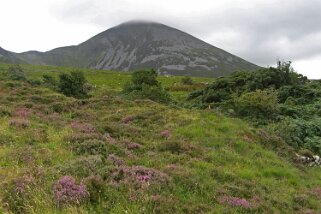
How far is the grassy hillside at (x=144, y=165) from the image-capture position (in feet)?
33.5

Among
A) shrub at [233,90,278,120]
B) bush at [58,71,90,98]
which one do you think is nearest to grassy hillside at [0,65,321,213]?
shrub at [233,90,278,120]

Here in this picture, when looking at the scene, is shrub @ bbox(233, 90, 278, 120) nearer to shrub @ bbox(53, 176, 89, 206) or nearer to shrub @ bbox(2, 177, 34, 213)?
shrub @ bbox(53, 176, 89, 206)

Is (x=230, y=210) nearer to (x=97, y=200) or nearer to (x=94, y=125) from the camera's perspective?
(x=97, y=200)

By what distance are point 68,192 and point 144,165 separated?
4.54 meters

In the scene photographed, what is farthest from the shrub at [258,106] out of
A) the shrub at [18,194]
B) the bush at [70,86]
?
the shrub at [18,194]

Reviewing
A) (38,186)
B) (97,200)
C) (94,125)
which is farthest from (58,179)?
(94,125)

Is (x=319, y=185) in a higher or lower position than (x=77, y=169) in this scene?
lower

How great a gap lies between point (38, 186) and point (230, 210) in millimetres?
5277

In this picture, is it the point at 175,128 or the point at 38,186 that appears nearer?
the point at 38,186

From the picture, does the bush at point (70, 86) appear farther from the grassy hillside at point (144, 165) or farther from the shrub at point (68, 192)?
the shrub at point (68, 192)

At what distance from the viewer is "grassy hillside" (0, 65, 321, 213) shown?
1022 cm

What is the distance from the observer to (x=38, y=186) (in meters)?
10.2

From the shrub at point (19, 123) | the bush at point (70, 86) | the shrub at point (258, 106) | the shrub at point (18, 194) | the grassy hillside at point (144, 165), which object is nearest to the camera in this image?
the shrub at point (18, 194)

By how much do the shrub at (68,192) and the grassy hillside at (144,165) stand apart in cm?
3
